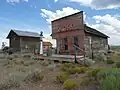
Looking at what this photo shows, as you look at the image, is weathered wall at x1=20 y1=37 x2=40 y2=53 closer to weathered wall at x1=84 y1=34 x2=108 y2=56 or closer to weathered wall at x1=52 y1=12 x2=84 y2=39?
weathered wall at x1=52 y1=12 x2=84 y2=39

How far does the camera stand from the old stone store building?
16625 millimetres

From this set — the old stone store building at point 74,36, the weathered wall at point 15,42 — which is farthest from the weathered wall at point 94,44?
the weathered wall at point 15,42

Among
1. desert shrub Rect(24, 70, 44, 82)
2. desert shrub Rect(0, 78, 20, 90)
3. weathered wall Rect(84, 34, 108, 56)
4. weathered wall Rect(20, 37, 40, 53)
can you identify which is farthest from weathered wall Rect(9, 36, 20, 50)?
desert shrub Rect(0, 78, 20, 90)

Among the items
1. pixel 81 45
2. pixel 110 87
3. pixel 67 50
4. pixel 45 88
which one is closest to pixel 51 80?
pixel 45 88

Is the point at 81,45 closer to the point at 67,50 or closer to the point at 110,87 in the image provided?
the point at 67,50

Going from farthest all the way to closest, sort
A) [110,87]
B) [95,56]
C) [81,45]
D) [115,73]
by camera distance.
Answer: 1. [81,45]
2. [95,56]
3. [115,73]
4. [110,87]

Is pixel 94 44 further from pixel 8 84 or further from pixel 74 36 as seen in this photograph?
pixel 8 84

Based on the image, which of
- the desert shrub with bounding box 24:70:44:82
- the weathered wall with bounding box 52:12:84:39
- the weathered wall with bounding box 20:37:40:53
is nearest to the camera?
the desert shrub with bounding box 24:70:44:82

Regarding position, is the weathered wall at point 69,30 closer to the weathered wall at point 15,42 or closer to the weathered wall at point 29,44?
the weathered wall at point 29,44

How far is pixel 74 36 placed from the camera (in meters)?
17.5

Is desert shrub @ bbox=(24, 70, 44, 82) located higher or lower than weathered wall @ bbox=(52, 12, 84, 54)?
lower

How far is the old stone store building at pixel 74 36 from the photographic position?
16625 millimetres

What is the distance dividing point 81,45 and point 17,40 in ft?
53.0

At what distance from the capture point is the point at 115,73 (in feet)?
19.7
